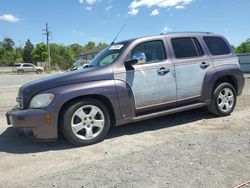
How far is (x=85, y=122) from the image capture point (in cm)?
532

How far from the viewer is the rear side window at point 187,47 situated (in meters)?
6.37

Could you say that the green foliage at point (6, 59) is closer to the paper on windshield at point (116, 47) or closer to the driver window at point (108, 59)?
the paper on windshield at point (116, 47)

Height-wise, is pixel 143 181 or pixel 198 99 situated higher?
→ pixel 198 99

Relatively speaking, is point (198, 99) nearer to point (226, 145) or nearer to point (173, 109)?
point (173, 109)

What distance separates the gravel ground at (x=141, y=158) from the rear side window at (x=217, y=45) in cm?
155

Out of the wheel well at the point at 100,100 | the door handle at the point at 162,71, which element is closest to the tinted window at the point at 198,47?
the door handle at the point at 162,71

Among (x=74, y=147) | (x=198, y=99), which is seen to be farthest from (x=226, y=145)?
(x=74, y=147)

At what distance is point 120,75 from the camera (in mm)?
5582

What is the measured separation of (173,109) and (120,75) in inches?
53.3

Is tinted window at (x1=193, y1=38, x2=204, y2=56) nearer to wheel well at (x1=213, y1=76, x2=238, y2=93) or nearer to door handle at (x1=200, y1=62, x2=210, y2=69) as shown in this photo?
door handle at (x1=200, y1=62, x2=210, y2=69)

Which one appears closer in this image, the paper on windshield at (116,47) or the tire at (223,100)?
the paper on windshield at (116,47)

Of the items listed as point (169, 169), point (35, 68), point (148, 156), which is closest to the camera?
point (169, 169)

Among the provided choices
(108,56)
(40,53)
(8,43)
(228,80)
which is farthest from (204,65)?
(8,43)

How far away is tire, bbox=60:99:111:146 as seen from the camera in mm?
5184
